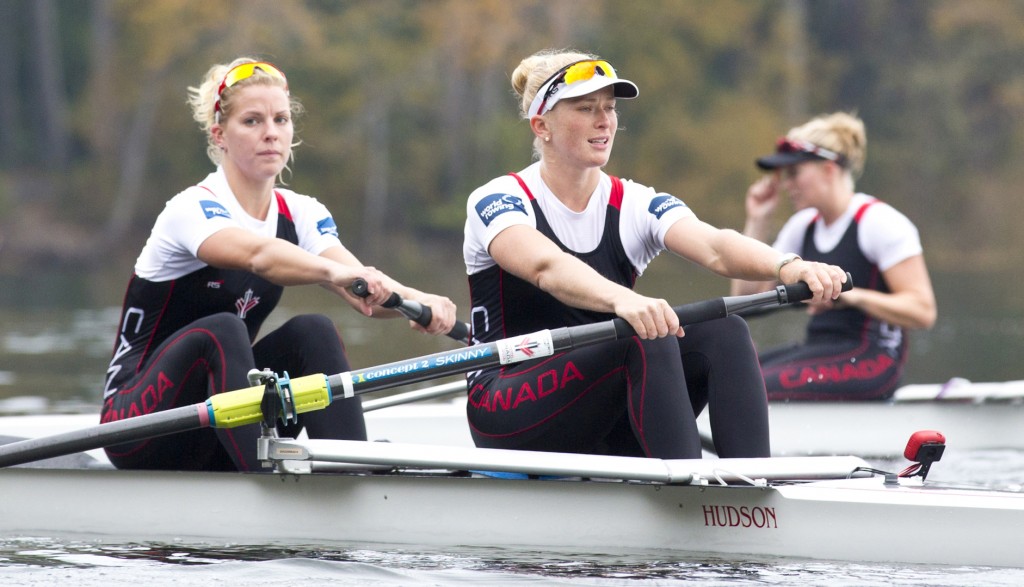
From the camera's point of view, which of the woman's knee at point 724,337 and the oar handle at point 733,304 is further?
the woman's knee at point 724,337

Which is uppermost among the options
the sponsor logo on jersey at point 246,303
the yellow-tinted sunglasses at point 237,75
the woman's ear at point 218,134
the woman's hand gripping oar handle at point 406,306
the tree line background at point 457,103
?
the tree line background at point 457,103

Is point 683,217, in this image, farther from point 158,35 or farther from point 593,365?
point 158,35

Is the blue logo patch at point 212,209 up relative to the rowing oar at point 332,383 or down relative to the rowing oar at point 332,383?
up

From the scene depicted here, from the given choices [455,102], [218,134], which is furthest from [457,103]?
[218,134]

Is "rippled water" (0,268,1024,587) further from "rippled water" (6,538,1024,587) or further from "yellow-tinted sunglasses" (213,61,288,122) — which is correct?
"yellow-tinted sunglasses" (213,61,288,122)

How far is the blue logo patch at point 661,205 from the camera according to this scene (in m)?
4.97

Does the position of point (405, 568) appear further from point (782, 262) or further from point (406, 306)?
point (782, 262)

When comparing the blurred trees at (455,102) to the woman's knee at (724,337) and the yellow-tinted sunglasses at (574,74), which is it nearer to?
the yellow-tinted sunglasses at (574,74)

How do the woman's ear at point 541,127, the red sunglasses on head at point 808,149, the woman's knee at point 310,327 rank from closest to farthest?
the woman's ear at point 541,127 → the woman's knee at point 310,327 → the red sunglasses on head at point 808,149

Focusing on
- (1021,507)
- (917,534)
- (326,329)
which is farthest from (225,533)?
(1021,507)

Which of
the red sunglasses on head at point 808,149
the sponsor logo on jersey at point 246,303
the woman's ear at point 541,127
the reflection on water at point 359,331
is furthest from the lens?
the reflection on water at point 359,331

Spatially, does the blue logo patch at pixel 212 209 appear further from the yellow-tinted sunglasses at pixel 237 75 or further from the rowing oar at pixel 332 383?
the rowing oar at pixel 332 383

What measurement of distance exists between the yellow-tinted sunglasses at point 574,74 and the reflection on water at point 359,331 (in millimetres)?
5314

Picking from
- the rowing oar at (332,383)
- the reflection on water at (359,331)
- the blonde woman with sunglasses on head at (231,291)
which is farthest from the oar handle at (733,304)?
the reflection on water at (359,331)
